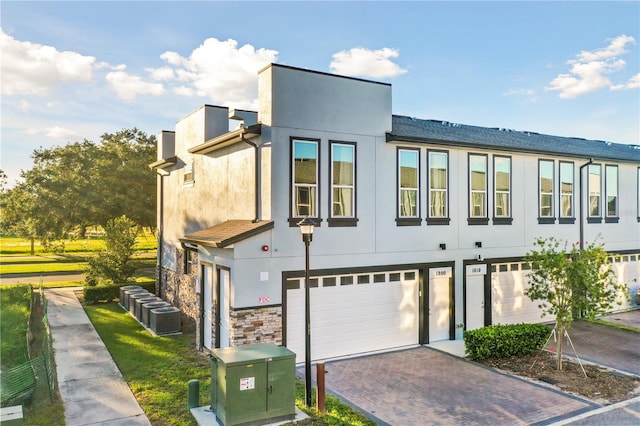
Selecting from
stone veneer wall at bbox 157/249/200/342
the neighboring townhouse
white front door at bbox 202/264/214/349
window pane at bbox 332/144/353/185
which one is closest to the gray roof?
the neighboring townhouse

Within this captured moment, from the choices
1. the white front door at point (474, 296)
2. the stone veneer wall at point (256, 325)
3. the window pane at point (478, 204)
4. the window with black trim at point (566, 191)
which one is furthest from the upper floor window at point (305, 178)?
the window with black trim at point (566, 191)

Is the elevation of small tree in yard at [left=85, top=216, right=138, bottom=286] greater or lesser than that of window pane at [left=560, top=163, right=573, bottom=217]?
lesser

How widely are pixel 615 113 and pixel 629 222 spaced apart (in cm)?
486

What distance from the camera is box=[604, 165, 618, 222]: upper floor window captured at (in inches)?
771

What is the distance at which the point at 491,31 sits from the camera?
15484mm

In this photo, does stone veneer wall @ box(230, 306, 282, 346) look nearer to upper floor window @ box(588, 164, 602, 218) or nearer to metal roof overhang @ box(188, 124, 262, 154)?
metal roof overhang @ box(188, 124, 262, 154)

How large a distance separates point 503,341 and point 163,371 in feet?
30.0

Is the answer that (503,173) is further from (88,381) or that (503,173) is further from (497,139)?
(88,381)

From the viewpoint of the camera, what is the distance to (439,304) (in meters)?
14.9

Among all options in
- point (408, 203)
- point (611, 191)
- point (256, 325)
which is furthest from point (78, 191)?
point (611, 191)

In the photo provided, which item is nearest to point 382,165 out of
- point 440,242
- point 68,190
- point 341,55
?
point 440,242

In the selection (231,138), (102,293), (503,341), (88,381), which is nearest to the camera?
(88,381)

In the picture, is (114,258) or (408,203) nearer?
(408,203)

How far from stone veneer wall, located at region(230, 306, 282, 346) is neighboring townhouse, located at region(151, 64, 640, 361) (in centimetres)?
4
